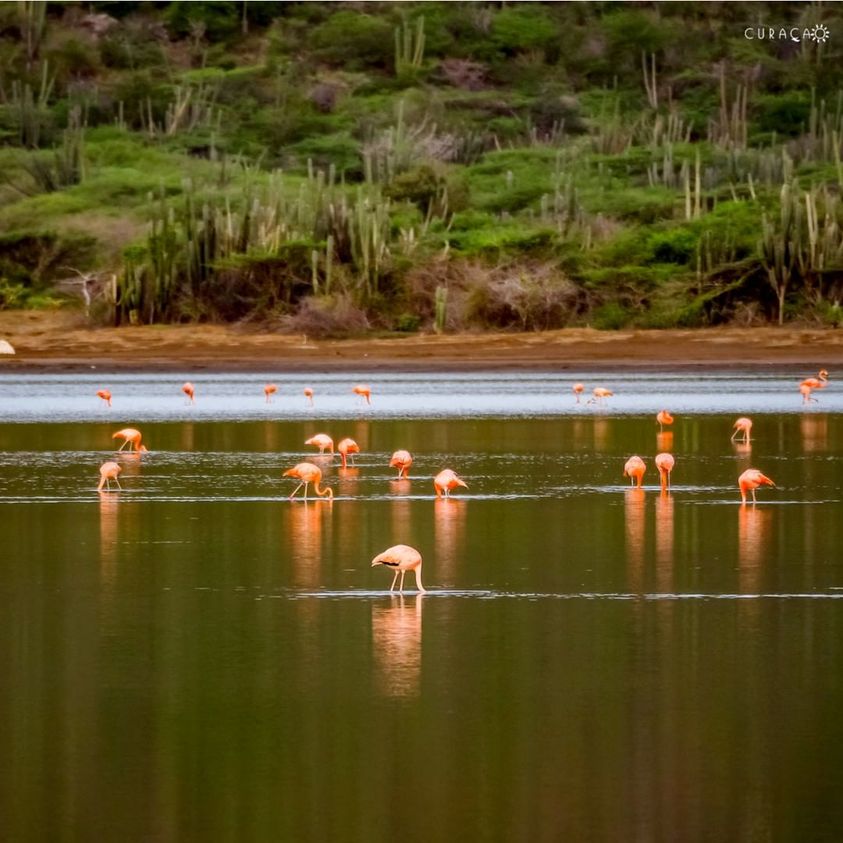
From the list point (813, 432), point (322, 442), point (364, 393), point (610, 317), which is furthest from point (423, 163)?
point (322, 442)

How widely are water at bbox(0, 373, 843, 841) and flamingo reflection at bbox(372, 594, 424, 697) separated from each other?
28 millimetres

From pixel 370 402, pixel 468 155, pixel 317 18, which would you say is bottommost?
pixel 370 402

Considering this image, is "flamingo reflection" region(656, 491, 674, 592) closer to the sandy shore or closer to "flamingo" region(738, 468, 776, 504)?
"flamingo" region(738, 468, 776, 504)

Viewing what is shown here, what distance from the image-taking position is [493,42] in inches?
2943

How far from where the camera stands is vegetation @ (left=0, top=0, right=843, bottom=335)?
39688 mm

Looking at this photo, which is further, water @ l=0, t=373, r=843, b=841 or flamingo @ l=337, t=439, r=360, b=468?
flamingo @ l=337, t=439, r=360, b=468

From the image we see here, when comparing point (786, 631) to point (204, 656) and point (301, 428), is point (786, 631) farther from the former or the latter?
point (301, 428)

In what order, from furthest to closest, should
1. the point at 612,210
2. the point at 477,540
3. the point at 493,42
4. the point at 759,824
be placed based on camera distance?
the point at 493,42 → the point at 612,210 → the point at 477,540 → the point at 759,824

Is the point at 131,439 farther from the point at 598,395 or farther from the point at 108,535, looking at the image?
the point at 598,395

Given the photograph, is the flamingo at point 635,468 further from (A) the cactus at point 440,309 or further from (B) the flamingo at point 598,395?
(A) the cactus at point 440,309

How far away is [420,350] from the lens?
124 ft

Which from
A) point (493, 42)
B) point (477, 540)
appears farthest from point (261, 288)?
point (493, 42)

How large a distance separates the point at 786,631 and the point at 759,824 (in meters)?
3.77

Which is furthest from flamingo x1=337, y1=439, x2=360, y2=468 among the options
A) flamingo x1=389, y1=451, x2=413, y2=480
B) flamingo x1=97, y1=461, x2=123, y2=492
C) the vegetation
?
the vegetation
